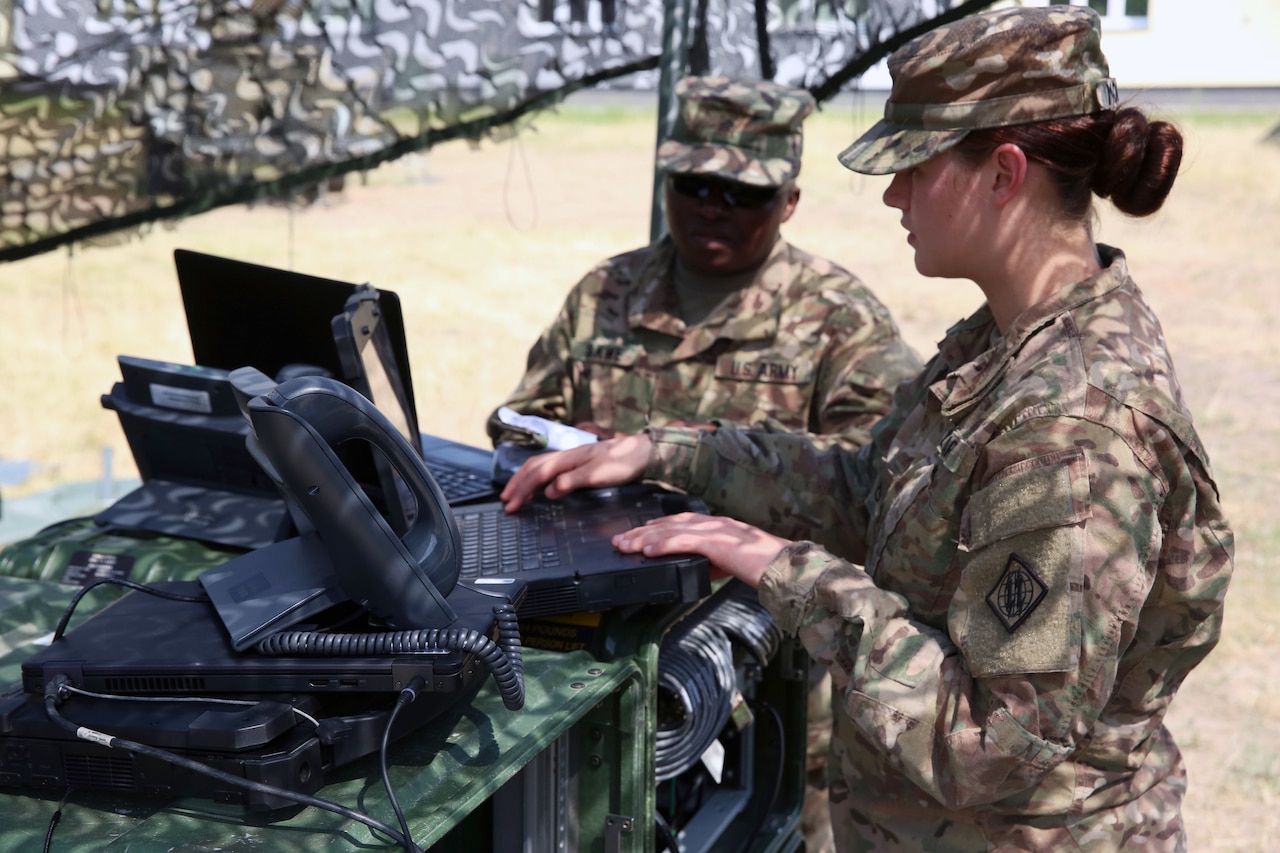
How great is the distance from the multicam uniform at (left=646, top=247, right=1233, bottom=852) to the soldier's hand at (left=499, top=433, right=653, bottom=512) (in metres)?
0.47

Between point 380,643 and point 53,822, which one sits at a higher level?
point 380,643

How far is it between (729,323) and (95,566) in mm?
1531

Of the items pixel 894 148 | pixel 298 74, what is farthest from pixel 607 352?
pixel 894 148

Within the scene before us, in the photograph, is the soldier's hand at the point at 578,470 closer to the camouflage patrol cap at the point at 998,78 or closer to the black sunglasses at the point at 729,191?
the camouflage patrol cap at the point at 998,78

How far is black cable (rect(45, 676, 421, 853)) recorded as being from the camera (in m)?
1.30

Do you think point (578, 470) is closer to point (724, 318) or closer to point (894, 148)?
point (894, 148)

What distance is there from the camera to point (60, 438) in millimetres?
7129

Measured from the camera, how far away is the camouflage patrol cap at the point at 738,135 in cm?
291

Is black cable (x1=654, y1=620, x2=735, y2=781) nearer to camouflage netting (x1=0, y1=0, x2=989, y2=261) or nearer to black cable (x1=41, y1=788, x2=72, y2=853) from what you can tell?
black cable (x1=41, y1=788, x2=72, y2=853)

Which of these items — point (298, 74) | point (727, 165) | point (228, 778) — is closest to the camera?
point (228, 778)

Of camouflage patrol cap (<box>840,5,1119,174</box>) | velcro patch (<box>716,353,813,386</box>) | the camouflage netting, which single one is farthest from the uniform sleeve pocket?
the camouflage netting

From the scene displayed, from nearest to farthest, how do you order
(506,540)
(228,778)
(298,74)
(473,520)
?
(228,778) → (506,540) → (473,520) → (298,74)

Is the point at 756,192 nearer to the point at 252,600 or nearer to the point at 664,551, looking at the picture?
the point at 664,551

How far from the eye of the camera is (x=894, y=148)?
1683 millimetres
